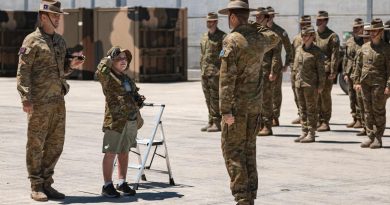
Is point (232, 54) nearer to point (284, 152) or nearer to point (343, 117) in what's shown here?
point (284, 152)

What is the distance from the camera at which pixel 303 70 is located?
16766mm

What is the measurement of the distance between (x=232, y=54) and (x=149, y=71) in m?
22.4

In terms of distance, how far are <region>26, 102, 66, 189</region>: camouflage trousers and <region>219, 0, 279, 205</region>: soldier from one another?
200cm

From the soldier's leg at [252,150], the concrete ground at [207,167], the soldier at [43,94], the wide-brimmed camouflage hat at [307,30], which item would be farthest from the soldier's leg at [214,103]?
the soldier's leg at [252,150]

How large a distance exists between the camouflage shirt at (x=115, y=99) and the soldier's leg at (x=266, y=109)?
6.72 metres

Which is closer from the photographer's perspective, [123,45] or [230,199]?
[230,199]

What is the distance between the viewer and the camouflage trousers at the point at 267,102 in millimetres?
17666

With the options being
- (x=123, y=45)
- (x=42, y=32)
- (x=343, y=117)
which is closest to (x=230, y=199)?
(x=42, y=32)

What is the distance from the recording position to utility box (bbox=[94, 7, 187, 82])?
31.6m

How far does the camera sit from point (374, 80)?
15.5 m

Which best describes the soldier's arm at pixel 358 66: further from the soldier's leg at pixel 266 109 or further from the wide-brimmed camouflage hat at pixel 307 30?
the soldier's leg at pixel 266 109

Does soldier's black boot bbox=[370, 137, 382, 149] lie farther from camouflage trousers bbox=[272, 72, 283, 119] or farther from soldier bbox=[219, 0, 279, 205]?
soldier bbox=[219, 0, 279, 205]

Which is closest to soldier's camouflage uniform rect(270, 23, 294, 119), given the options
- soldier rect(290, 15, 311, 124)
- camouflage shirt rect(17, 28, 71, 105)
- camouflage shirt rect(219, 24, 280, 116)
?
soldier rect(290, 15, 311, 124)

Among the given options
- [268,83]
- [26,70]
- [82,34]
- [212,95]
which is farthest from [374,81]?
[82,34]
